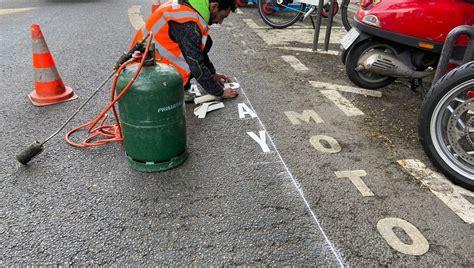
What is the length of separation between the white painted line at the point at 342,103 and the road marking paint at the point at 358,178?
3.46 feet

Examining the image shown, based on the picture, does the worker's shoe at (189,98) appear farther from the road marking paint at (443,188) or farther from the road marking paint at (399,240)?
the road marking paint at (399,240)

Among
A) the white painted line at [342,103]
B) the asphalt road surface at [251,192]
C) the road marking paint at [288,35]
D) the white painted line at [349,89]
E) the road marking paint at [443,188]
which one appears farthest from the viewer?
the road marking paint at [288,35]

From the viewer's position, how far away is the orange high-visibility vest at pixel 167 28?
3076 mm

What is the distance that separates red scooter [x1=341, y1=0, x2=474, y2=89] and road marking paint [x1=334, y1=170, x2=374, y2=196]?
157cm

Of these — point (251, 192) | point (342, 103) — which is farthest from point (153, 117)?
point (342, 103)

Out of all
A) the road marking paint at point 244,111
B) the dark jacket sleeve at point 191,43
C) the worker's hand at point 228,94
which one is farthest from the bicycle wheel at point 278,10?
the dark jacket sleeve at point 191,43

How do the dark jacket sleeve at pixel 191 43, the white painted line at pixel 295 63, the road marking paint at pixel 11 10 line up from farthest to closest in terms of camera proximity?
1. the road marking paint at pixel 11 10
2. the white painted line at pixel 295 63
3. the dark jacket sleeve at pixel 191 43

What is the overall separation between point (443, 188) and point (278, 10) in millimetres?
6034

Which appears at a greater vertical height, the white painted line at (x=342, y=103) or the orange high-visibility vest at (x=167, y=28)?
the orange high-visibility vest at (x=167, y=28)

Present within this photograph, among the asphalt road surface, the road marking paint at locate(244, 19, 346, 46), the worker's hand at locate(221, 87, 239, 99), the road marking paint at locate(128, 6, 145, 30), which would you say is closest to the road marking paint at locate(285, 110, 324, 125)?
the asphalt road surface

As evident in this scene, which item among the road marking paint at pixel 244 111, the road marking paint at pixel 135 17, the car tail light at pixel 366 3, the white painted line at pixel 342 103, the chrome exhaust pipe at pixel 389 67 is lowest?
the road marking paint at pixel 244 111

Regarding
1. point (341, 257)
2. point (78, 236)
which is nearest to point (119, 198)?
point (78, 236)

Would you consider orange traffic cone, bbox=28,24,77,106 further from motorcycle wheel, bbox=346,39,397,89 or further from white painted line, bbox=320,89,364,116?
motorcycle wheel, bbox=346,39,397,89

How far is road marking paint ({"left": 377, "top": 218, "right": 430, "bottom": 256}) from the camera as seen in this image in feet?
6.34
